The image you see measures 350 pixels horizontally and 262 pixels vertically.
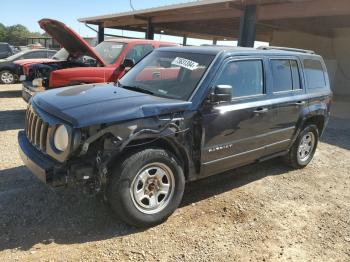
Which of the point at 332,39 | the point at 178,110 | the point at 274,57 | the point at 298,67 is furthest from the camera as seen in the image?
the point at 332,39

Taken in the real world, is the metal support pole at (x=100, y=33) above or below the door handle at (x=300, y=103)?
above

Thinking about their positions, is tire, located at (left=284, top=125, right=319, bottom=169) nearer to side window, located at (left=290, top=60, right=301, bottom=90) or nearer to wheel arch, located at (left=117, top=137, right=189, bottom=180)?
side window, located at (left=290, top=60, right=301, bottom=90)

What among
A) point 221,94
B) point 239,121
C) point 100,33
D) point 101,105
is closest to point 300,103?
point 239,121

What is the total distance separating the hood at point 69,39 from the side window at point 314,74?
4392 millimetres

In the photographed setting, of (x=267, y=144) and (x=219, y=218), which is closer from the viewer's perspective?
(x=219, y=218)

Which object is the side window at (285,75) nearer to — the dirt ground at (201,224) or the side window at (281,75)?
the side window at (281,75)

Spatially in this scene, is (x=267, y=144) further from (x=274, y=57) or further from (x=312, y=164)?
(x=312, y=164)

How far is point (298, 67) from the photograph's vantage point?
5.37 meters

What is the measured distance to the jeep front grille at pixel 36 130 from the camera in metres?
3.58

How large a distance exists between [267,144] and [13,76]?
13.2m

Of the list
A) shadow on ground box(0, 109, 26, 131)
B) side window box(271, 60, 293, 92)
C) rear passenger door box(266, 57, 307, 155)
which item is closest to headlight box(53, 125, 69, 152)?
rear passenger door box(266, 57, 307, 155)

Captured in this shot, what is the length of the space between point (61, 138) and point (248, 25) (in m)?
9.64

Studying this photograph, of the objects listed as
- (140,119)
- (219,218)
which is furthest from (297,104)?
(140,119)

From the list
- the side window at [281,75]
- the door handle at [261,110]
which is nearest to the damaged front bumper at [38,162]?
the door handle at [261,110]
